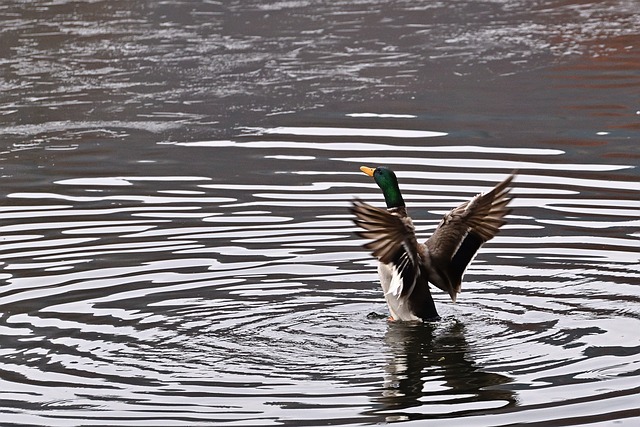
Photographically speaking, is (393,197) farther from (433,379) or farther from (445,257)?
(433,379)

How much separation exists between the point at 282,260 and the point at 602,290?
7.46ft

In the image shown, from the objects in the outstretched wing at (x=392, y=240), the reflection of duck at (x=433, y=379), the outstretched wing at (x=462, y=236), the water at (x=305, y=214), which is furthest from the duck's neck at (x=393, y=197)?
the reflection of duck at (x=433, y=379)

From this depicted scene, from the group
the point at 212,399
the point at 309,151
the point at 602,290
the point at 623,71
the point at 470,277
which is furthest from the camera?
the point at 623,71

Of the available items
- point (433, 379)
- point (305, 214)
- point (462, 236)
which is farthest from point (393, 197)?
point (305, 214)

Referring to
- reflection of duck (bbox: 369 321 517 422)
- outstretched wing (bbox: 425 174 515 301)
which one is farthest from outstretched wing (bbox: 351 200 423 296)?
reflection of duck (bbox: 369 321 517 422)

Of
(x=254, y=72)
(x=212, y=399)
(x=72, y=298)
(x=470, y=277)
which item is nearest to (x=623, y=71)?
(x=254, y=72)

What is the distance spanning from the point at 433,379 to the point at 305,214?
371 centimetres

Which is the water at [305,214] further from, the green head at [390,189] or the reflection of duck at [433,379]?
the green head at [390,189]

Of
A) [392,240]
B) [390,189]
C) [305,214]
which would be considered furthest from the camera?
[305,214]

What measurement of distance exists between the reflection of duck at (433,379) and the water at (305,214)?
0.02 metres

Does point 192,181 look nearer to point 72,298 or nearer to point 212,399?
point 72,298

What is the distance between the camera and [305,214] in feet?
36.7

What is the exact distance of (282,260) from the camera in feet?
32.7

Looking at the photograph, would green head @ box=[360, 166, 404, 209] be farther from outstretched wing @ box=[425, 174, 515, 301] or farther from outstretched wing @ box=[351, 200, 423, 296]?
outstretched wing @ box=[351, 200, 423, 296]
